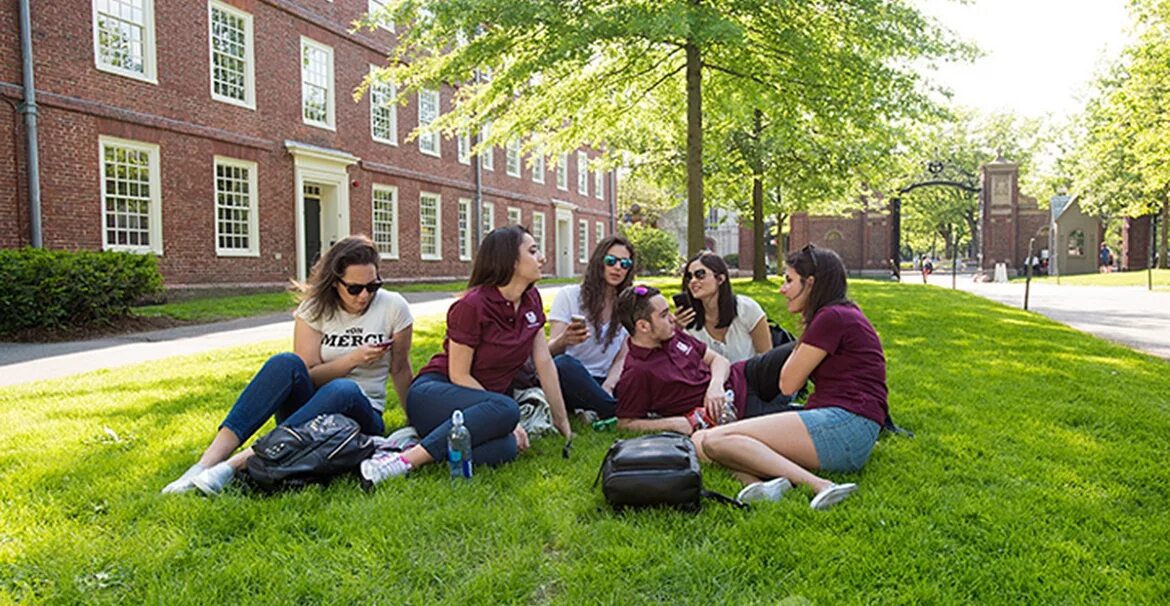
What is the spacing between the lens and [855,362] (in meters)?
3.79

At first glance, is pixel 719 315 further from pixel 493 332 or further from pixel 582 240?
pixel 582 240

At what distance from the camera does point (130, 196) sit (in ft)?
47.6

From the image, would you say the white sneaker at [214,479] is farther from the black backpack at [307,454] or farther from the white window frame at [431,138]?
the white window frame at [431,138]

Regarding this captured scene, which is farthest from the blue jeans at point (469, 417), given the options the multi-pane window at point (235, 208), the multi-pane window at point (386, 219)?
the multi-pane window at point (386, 219)

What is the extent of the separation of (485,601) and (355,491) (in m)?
1.31

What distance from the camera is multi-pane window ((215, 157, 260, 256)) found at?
16641 mm

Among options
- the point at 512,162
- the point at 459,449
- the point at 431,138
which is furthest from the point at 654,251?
the point at 459,449

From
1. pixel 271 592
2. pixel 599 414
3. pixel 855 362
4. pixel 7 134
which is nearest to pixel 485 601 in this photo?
pixel 271 592

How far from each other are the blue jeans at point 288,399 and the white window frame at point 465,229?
2298 cm

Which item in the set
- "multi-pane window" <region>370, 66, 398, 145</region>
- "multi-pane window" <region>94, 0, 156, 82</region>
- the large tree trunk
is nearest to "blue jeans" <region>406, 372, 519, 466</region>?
the large tree trunk

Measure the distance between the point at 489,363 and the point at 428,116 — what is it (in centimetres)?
2226

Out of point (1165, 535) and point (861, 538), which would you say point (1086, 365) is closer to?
point (1165, 535)

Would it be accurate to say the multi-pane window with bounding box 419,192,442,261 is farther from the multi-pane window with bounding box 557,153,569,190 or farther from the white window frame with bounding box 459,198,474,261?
the multi-pane window with bounding box 557,153,569,190

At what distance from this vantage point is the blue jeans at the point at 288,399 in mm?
3791
